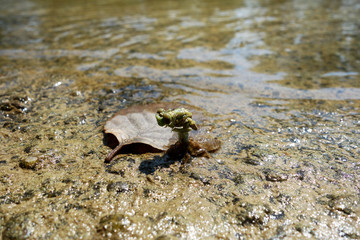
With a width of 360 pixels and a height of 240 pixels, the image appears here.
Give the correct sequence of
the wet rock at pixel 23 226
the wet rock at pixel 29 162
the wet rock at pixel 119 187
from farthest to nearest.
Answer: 1. the wet rock at pixel 29 162
2. the wet rock at pixel 119 187
3. the wet rock at pixel 23 226

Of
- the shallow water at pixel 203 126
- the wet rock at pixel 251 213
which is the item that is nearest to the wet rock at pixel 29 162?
the shallow water at pixel 203 126

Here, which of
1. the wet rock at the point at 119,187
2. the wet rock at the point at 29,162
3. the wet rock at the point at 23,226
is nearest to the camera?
the wet rock at the point at 23,226

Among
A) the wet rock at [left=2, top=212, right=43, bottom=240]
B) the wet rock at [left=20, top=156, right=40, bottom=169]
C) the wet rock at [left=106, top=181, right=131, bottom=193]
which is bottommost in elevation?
the wet rock at [left=106, top=181, right=131, bottom=193]

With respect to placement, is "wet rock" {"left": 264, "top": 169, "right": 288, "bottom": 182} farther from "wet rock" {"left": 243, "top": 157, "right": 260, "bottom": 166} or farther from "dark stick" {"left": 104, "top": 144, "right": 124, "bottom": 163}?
"dark stick" {"left": 104, "top": 144, "right": 124, "bottom": 163}

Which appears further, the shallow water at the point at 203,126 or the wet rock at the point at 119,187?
the wet rock at the point at 119,187

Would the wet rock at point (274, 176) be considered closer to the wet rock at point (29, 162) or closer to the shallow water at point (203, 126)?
the shallow water at point (203, 126)

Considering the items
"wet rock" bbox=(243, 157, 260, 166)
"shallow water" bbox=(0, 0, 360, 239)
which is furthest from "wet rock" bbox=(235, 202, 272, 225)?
"wet rock" bbox=(243, 157, 260, 166)

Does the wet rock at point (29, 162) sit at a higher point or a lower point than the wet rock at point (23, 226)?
higher

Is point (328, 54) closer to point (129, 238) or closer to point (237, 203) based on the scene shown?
point (237, 203)

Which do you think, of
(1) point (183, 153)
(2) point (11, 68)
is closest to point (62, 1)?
(2) point (11, 68)
